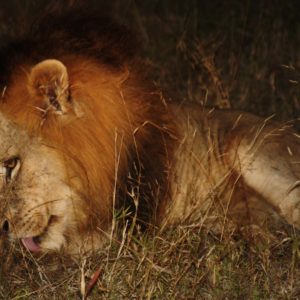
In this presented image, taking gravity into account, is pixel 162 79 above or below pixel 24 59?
below

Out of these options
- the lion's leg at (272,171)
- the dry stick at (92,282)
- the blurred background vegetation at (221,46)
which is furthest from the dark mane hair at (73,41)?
the blurred background vegetation at (221,46)

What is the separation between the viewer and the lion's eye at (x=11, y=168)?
3.04 meters

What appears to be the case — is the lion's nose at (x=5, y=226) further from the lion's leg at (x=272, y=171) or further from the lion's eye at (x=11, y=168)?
the lion's leg at (x=272, y=171)

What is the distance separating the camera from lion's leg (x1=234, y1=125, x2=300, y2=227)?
349cm

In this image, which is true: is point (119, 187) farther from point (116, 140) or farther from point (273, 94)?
point (273, 94)

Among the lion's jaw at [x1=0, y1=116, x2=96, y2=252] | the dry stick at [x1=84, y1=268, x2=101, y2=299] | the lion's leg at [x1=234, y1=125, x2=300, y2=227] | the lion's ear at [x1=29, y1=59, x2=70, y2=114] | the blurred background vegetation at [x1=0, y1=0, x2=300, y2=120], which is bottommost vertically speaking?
the blurred background vegetation at [x1=0, y1=0, x2=300, y2=120]

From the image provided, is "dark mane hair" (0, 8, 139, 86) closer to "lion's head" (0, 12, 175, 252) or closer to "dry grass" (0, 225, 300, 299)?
"lion's head" (0, 12, 175, 252)

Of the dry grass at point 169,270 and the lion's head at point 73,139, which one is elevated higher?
the lion's head at point 73,139

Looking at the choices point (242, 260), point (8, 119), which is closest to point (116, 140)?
point (8, 119)

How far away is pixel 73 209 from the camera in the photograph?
10.3ft

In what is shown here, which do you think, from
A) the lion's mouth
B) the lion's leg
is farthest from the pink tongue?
the lion's leg

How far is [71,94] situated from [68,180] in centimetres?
28

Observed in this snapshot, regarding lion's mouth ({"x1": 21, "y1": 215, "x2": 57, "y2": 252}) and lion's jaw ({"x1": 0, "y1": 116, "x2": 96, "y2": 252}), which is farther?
lion's mouth ({"x1": 21, "y1": 215, "x2": 57, "y2": 252})

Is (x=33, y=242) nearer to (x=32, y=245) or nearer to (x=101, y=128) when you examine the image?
(x=32, y=245)
